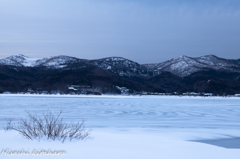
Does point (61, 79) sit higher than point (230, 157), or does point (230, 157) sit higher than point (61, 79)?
point (61, 79)

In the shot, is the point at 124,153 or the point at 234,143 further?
the point at 234,143

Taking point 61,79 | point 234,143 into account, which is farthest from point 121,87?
point 234,143

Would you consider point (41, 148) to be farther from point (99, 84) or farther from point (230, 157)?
point (99, 84)

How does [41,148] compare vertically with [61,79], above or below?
below

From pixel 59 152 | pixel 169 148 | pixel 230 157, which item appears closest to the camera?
pixel 59 152

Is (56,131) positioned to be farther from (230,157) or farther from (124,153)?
(230,157)

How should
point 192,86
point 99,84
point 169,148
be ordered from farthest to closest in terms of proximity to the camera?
point 192,86
point 99,84
point 169,148

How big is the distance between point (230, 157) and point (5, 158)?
187 inches

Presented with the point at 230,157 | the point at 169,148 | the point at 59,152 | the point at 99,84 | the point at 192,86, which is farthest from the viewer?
the point at 192,86

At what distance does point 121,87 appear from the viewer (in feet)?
425

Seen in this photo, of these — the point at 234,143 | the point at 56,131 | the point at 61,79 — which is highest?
the point at 61,79

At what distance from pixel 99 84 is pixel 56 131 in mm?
116332

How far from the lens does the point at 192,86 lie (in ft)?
470

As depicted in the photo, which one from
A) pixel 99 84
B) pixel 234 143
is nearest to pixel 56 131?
pixel 234 143
